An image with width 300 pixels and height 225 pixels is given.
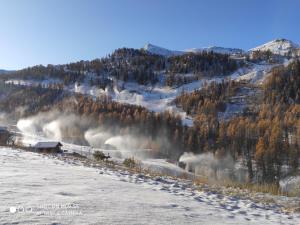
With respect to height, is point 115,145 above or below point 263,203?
below

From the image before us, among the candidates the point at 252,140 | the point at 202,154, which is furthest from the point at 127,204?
the point at 252,140

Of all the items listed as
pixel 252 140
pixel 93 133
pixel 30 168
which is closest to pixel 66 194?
pixel 30 168

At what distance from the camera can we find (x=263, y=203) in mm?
14258

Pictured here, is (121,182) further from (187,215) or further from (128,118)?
(128,118)

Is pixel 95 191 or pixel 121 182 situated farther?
pixel 121 182

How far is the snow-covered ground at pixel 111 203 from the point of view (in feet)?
31.2

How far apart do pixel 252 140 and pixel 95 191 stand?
5935 inches

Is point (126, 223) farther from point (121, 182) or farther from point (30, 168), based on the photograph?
point (30, 168)

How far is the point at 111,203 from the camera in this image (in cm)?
1131

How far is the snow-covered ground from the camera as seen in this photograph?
9.50 m

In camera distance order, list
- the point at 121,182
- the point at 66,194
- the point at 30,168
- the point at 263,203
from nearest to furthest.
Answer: the point at 66,194 → the point at 263,203 → the point at 121,182 → the point at 30,168

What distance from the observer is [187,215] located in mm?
10797

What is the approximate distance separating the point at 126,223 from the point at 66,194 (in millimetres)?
3492

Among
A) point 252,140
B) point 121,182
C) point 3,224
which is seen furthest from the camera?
point 252,140
